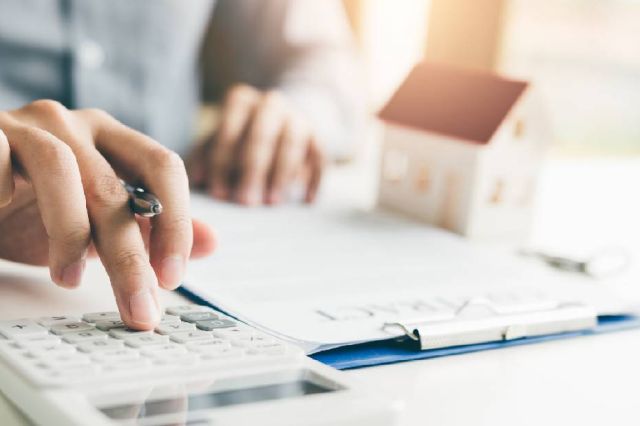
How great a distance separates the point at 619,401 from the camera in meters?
A: 0.41

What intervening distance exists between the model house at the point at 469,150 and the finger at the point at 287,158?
0.34 ft

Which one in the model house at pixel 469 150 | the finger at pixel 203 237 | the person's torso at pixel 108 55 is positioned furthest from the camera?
the person's torso at pixel 108 55

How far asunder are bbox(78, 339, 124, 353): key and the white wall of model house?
1.50 feet

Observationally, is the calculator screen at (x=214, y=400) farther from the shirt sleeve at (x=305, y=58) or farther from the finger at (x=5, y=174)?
the shirt sleeve at (x=305, y=58)

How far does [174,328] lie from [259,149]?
0.46m

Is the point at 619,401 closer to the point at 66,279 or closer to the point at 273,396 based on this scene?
the point at 273,396

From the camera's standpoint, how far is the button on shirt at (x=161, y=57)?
3.45 feet

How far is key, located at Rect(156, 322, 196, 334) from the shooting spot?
0.39m

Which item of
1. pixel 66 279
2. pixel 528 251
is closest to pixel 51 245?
pixel 66 279

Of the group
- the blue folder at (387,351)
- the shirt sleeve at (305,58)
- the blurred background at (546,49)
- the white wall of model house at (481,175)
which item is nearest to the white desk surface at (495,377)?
the blue folder at (387,351)

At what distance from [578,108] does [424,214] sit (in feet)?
7.94

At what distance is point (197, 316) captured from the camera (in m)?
0.42

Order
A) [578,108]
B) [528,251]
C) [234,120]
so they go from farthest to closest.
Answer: [578,108]
[234,120]
[528,251]

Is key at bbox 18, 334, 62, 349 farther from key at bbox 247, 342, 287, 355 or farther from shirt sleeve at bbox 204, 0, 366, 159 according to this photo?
shirt sleeve at bbox 204, 0, 366, 159
